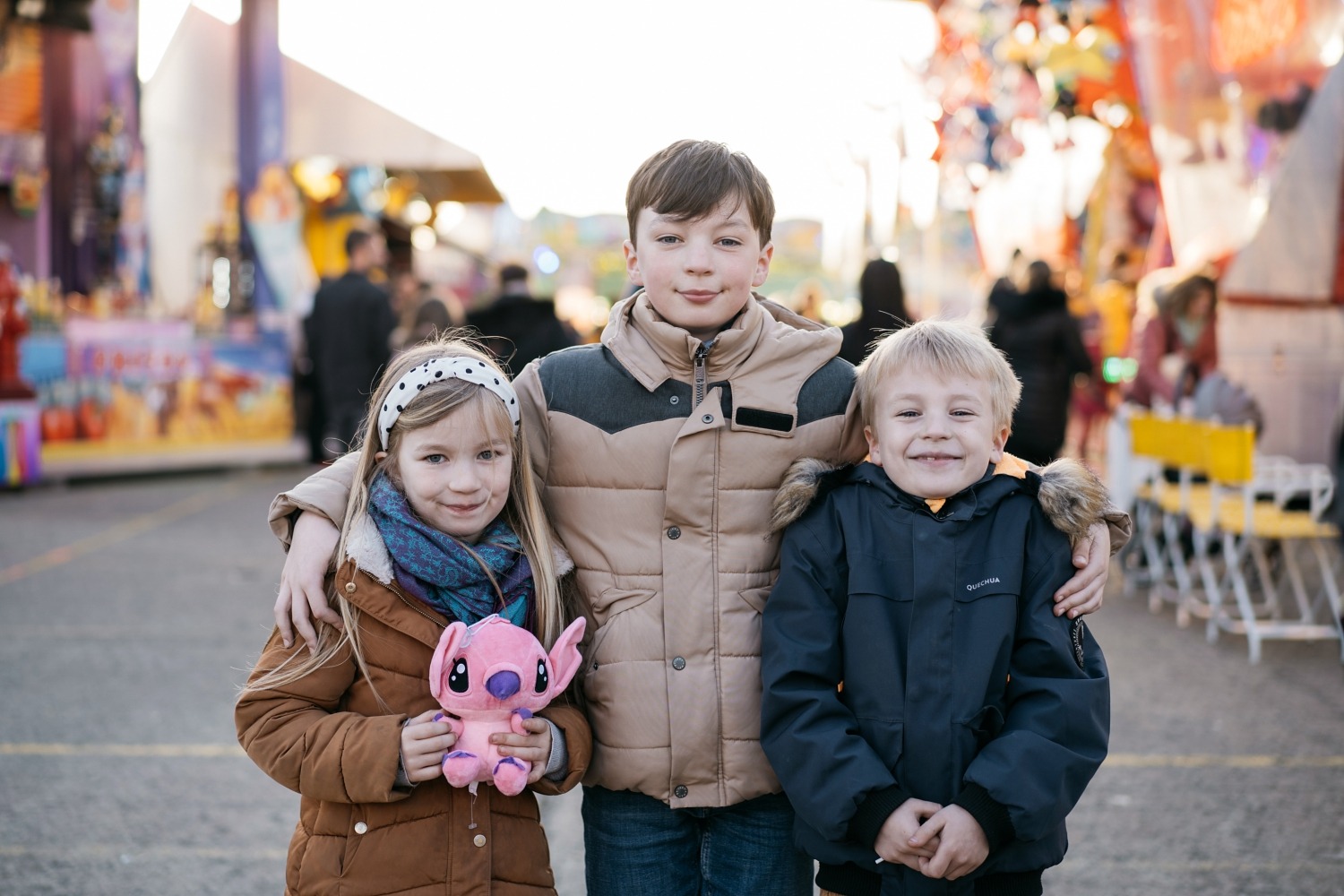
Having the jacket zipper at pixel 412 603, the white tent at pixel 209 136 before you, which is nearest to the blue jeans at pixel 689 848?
the jacket zipper at pixel 412 603

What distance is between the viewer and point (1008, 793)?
1.93 m

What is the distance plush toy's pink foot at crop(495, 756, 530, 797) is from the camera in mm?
Answer: 1987

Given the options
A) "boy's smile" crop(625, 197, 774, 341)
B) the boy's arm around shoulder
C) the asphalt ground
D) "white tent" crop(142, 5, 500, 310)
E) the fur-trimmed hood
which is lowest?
the asphalt ground

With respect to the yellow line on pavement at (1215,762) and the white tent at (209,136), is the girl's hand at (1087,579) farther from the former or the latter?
the white tent at (209,136)

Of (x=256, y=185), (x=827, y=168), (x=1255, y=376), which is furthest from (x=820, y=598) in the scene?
(x=827, y=168)

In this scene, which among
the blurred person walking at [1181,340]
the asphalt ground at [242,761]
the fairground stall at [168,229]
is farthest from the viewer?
the fairground stall at [168,229]

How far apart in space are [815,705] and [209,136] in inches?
647

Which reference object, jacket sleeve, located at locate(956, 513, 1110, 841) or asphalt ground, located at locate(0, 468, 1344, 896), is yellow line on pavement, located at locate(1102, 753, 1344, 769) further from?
jacket sleeve, located at locate(956, 513, 1110, 841)

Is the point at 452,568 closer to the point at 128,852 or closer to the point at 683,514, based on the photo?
the point at 683,514

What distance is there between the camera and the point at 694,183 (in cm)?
213

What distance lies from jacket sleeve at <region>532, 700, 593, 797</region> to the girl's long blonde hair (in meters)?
0.13

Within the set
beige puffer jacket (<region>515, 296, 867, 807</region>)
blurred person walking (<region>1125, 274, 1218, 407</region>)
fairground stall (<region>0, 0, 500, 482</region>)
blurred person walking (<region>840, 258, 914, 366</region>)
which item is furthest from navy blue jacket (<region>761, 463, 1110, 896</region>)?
fairground stall (<region>0, 0, 500, 482</region>)

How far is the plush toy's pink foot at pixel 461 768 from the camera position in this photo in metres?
1.97

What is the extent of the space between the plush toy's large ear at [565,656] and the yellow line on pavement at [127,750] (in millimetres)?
2718
